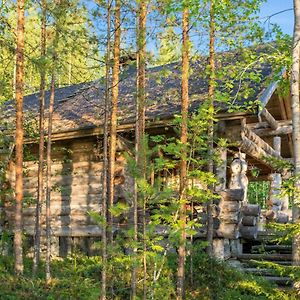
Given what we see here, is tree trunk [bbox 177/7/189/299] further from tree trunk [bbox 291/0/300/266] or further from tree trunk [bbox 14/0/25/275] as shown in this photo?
tree trunk [bbox 14/0/25/275]

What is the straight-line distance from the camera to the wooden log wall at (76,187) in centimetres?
1229

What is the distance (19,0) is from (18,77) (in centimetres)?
143

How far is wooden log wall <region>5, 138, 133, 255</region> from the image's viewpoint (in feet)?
40.3

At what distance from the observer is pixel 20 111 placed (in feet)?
28.7

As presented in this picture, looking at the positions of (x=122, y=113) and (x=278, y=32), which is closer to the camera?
(x=278, y=32)

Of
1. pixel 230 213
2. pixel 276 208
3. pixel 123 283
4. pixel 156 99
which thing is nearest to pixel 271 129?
pixel 276 208

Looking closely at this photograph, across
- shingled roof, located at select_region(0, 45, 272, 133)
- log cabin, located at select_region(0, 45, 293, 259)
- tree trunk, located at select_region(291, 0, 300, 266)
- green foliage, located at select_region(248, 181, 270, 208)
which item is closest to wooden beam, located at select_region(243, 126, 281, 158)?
log cabin, located at select_region(0, 45, 293, 259)

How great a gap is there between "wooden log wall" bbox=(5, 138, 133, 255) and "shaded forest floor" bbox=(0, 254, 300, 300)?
2363mm

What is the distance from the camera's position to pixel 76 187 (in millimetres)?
12859

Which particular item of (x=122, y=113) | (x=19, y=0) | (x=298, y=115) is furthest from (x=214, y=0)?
(x=122, y=113)

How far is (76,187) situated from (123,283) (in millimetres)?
4726

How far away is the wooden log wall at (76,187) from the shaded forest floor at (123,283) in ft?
7.75

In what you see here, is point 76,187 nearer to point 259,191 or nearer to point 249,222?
point 249,222

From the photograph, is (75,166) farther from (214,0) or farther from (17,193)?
(214,0)
